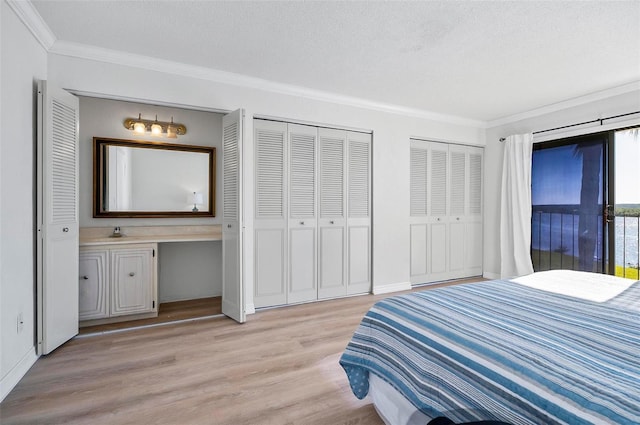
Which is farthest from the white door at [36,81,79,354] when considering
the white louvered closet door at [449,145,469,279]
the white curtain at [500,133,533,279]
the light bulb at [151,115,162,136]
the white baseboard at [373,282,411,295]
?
the white curtain at [500,133,533,279]

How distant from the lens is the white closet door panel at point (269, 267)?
11.6 ft

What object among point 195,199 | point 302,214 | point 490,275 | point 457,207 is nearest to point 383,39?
point 302,214

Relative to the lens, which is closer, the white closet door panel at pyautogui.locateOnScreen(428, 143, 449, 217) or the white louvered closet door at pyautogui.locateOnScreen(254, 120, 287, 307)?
the white louvered closet door at pyautogui.locateOnScreen(254, 120, 287, 307)

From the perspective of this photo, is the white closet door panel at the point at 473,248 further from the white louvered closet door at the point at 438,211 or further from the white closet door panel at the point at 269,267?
the white closet door panel at the point at 269,267

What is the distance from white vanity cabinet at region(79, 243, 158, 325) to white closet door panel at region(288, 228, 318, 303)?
1.45 metres

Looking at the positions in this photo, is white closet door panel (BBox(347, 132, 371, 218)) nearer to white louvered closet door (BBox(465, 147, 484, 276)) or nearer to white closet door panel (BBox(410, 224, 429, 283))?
white closet door panel (BBox(410, 224, 429, 283))

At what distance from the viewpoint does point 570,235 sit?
411cm

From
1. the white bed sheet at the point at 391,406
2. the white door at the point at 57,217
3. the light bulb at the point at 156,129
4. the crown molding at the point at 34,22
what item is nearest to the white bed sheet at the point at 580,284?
the white bed sheet at the point at 391,406

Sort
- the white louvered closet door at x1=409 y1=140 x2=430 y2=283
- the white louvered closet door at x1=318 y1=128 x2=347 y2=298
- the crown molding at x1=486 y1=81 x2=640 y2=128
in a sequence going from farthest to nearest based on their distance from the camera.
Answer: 1. the white louvered closet door at x1=409 y1=140 x2=430 y2=283
2. the white louvered closet door at x1=318 y1=128 x2=347 y2=298
3. the crown molding at x1=486 y1=81 x2=640 y2=128

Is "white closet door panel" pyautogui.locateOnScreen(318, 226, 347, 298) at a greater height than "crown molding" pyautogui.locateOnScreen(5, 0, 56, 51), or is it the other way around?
"crown molding" pyautogui.locateOnScreen(5, 0, 56, 51)

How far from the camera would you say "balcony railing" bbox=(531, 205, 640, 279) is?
369cm

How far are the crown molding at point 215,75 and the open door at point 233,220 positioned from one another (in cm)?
42

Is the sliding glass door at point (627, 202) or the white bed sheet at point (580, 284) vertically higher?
the sliding glass door at point (627, 202)

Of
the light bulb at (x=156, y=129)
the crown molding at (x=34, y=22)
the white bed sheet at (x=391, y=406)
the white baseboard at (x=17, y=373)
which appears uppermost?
the crown molding at (x=34, y=22)
